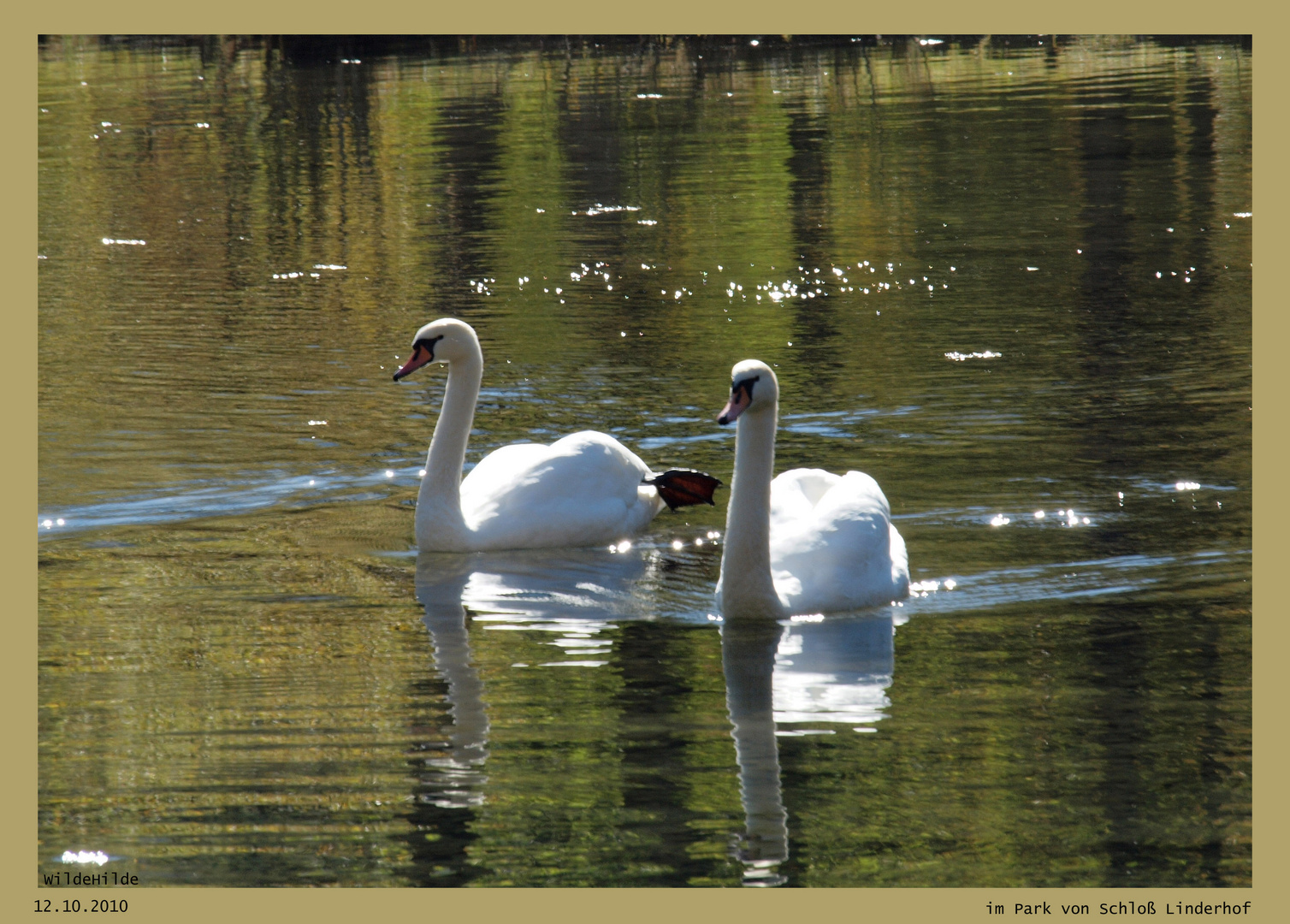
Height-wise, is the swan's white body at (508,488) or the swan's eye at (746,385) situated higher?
the swan's eye at (746,385)

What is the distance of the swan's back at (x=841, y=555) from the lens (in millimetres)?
8344

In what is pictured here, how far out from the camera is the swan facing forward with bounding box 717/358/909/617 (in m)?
7.92

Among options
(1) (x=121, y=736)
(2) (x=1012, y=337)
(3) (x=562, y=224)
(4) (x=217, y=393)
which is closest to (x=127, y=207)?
(3) (x=562, y=224)

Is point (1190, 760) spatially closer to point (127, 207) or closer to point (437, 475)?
point (437, 475)

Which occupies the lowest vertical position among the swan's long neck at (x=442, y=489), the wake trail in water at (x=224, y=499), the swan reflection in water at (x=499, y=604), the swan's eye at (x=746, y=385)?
the swan reflection in water at (x=499, y=604)

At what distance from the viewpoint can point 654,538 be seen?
10.2 meters

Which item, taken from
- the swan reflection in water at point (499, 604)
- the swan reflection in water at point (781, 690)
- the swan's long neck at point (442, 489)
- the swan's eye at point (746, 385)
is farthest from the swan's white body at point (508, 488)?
the swan's eye at point (746, 385)

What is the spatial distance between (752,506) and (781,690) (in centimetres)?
98

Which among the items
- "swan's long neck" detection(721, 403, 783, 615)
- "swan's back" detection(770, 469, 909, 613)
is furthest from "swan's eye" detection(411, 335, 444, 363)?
"swan's long neck" detection(721, 403, 783, 615)

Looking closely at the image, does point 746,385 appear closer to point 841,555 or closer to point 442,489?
point 841,555

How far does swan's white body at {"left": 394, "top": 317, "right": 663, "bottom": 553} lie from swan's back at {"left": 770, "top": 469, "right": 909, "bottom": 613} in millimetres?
1480

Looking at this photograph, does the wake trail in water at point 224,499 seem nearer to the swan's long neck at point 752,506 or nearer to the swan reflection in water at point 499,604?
the swan reflection in water at point 499,604

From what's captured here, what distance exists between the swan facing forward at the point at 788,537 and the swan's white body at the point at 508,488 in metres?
1.25

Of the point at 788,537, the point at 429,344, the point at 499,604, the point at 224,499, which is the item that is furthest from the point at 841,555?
the point at 224,499
